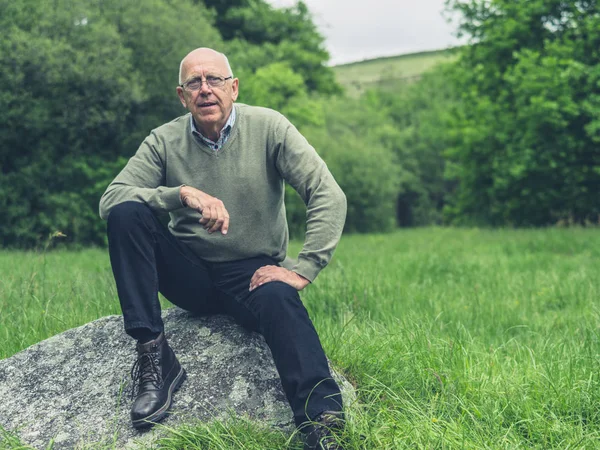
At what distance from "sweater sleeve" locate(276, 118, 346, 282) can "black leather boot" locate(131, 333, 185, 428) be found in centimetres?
86

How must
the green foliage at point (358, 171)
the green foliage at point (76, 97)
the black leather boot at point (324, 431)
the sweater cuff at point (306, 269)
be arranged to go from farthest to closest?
1. the green foliage at point (358, 171)
2. the green foliage at point (76, 97)
3. the sweater cuff at point (306, 269)
4. the black leather boot at point (324, 431)

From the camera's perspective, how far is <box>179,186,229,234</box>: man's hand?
11.6 ft

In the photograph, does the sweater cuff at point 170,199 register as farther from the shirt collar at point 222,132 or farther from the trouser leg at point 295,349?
the trouser leg at point 295,349

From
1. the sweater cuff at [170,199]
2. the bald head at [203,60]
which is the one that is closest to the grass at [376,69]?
the bald head at [203,60]

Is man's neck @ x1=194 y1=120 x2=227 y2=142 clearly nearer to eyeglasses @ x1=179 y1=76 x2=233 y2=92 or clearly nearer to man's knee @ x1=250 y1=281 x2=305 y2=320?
eyeglasses @ x1=179 y1=76 x2=233 y2=92

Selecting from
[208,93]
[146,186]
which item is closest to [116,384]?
[146,186]

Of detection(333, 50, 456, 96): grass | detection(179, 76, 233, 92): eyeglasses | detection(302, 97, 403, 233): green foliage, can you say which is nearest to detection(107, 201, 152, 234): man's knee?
detection(179, 76, 233, 92): eyeglasses

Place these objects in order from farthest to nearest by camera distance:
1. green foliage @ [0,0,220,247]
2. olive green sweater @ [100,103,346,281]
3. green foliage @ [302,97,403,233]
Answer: green foliage @ [302,97,403,233], green foliage @ [0,0,220,247], olive green sweater @ [100,103,346,281]

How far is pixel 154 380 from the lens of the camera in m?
3.51

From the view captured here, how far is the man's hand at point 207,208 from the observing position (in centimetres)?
354

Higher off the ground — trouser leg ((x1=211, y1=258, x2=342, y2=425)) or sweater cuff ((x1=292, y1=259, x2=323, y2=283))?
sweater cuff ((x1=292, y1=259, x2=323, y2=283))

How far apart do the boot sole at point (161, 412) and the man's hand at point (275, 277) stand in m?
0.65

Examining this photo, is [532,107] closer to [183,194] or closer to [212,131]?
[212,131]

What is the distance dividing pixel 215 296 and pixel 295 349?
89cm
